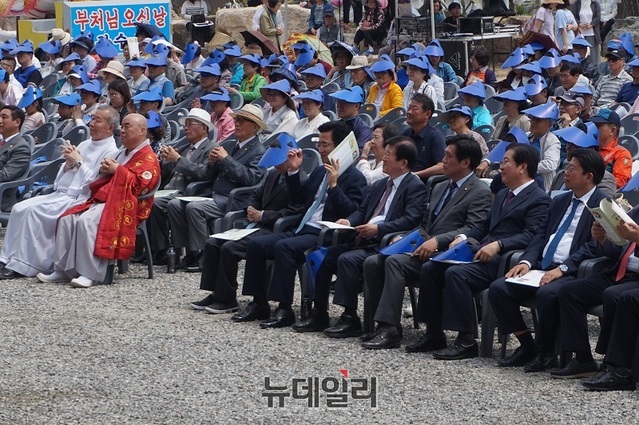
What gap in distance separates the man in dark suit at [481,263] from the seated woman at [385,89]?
5.32 metres

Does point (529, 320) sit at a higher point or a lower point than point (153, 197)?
lower

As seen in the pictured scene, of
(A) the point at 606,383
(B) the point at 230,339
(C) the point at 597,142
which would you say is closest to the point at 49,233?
(B) the point at 230,339

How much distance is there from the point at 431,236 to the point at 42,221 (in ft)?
12.5

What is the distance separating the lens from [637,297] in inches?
270

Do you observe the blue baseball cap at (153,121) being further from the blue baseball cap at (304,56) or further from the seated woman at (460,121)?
the blue baseball cap at (304,56)

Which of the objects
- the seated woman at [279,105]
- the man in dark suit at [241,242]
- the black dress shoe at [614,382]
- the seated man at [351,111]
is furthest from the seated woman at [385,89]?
the black dress shoe at [614,382]

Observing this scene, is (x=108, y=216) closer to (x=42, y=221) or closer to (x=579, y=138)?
(x=42, y=221)

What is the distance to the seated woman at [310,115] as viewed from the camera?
11.9 metres

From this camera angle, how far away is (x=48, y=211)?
35.2ft

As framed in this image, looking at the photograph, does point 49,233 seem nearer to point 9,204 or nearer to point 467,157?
point 9,204

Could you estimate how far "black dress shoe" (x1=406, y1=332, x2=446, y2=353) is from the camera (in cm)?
793

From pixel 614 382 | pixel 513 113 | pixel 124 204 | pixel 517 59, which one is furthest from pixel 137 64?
pixel 614 382

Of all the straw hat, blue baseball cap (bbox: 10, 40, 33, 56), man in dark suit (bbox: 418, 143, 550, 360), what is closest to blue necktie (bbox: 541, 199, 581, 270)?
man in dark suit (bbox: 418, 143, 550, 360)

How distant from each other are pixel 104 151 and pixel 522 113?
3485mm
